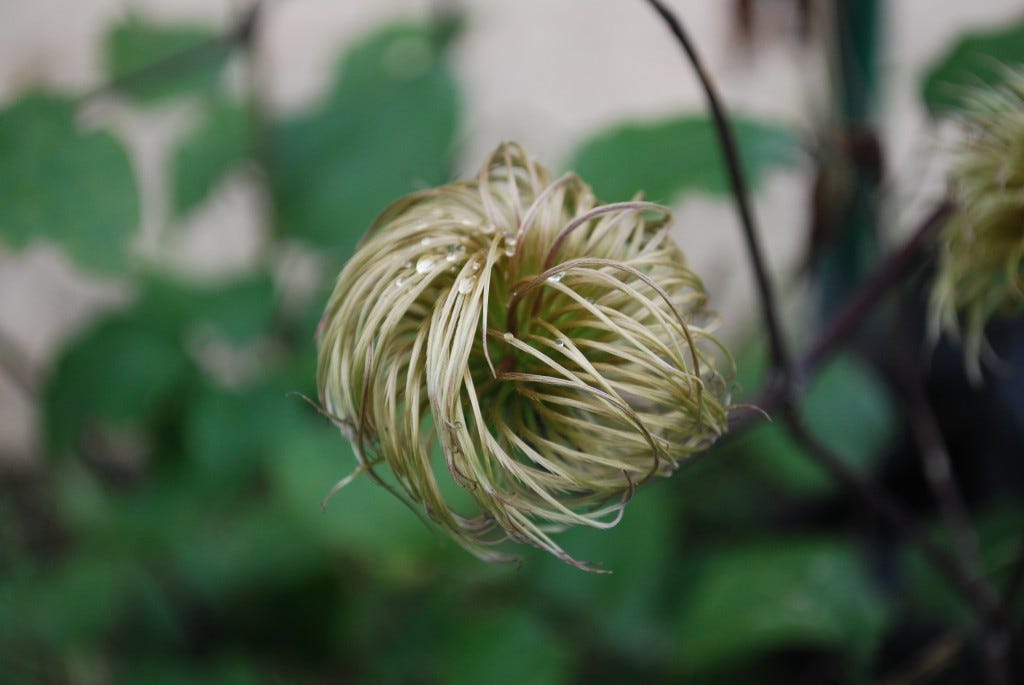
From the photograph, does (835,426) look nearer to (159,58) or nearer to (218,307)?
(218,307)

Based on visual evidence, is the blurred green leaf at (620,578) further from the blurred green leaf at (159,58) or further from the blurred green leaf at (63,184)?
the blurred green leaf at (159,58)

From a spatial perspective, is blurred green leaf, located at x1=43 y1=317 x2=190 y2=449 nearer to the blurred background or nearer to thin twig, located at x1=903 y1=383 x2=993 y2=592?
the blurred background

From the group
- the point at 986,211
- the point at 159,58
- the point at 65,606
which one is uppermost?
the point at 159,58

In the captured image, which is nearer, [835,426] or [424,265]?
[424,265]

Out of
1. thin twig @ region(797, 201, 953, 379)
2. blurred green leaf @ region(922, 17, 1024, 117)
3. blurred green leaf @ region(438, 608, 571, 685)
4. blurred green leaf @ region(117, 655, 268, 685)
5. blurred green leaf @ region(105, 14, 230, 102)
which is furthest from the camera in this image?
blurred green leaf @ region(105, 14, 230, 102)

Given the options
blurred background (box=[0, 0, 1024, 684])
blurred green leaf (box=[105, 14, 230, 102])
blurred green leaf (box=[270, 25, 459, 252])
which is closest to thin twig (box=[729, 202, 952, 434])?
blurred background (box=[0, 0, 1024, 684])

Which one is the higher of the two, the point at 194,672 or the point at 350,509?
the point at 350,509

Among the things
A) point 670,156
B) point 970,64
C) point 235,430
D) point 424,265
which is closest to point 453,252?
point 424,265
